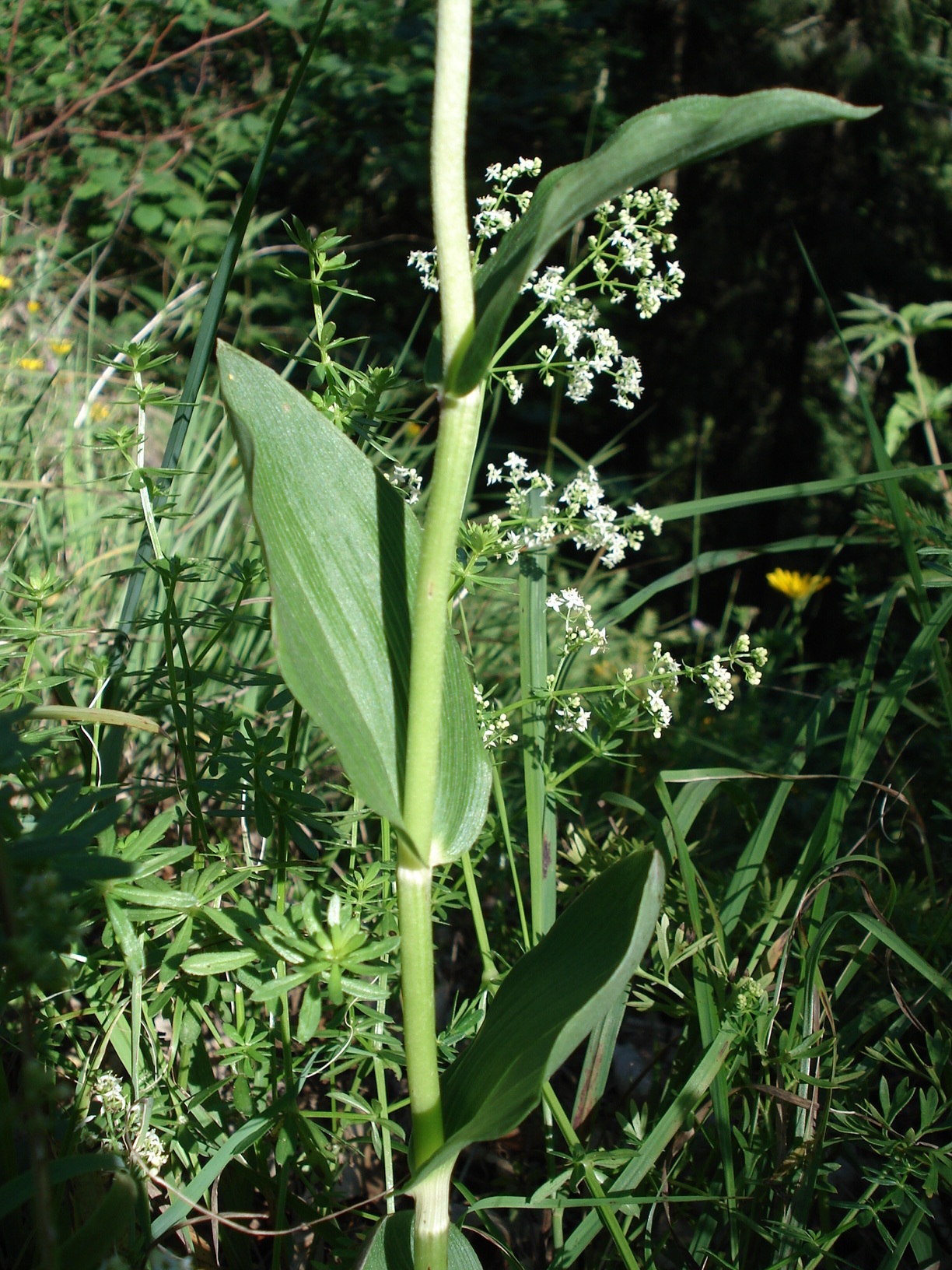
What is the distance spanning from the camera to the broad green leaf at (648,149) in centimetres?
58

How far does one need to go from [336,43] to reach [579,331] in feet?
13.7

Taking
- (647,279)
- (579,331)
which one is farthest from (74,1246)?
(647,279)

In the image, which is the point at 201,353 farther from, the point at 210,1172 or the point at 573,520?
the point at 210,1172

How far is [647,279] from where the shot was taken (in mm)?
1025

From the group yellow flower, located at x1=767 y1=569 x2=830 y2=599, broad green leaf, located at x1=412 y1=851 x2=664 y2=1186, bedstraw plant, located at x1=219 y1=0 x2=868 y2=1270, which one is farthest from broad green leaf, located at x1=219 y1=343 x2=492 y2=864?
yellow flower, located at x1=767 y1=569 x2=830 y2=599

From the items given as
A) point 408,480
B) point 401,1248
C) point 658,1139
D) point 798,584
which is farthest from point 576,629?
point 798,584

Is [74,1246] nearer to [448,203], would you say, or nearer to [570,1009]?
[570,1009]

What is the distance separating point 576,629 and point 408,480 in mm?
274

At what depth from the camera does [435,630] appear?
688 millimetres

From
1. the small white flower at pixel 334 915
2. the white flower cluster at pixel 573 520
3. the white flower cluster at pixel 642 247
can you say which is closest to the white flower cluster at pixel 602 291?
the white flower cluster at pixel 642 247

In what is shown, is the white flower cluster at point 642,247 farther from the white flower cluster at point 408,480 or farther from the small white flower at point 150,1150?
the small white flower at point 150,1150

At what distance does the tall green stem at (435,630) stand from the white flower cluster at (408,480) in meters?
0.34

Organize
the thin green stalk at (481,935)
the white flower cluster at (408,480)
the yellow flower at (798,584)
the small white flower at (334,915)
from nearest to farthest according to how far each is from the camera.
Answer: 1. the small white flower at (334,915)
2. the thin green stalk at (481,935)
3. the white flower cluster at (408,480)
4. the yellow flower at (798,584)

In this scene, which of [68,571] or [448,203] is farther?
[68,571]
